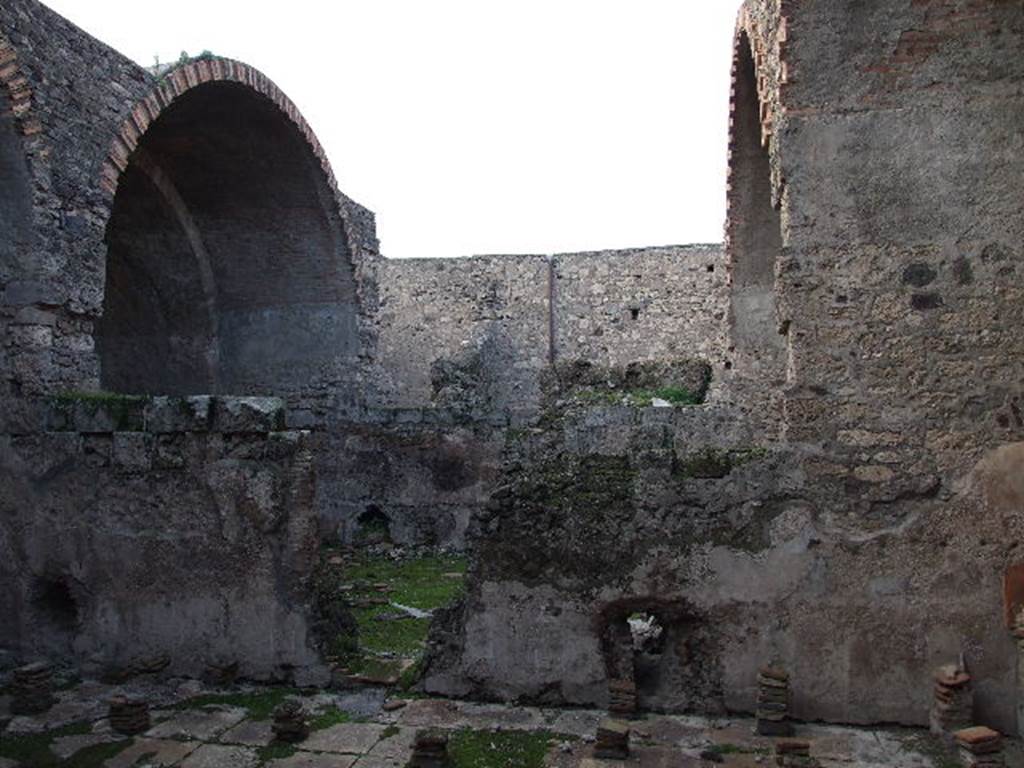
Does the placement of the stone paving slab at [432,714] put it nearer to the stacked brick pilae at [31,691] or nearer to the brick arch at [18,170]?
the stacked brick pilae at [31,691]

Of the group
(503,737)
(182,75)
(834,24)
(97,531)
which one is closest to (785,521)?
(503,737)

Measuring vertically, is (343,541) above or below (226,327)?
below

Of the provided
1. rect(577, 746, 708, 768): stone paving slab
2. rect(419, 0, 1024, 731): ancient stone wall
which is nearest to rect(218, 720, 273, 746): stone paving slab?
rect(419, 0, 1024, 731): ancient stone wall

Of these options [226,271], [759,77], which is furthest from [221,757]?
[226,271]

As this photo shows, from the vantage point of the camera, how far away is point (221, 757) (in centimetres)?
445

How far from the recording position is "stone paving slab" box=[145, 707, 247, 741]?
475 cm

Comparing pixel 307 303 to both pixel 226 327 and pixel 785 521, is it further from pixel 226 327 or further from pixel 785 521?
pixel 785 521

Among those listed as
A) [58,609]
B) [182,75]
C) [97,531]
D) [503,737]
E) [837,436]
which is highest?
[182,75]

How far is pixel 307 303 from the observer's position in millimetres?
10633

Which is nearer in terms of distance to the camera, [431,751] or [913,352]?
[431,751]

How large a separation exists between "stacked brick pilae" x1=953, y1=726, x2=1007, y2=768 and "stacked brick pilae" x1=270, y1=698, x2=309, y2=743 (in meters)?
3.23

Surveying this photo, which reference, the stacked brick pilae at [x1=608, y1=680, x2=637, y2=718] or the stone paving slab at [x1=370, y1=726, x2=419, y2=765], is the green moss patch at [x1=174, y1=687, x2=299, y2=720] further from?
the stacked brick pilae at [x1=608, y1=680, x2=637, y2=718]

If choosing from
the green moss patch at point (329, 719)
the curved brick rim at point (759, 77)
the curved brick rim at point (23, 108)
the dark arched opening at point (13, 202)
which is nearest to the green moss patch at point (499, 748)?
the green moss patch at point (329, 719)

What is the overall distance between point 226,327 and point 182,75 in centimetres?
350
